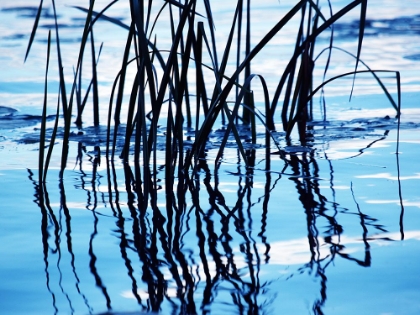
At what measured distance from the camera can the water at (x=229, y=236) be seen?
46.9 inches

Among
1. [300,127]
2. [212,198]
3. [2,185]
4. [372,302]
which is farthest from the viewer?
[300,127]

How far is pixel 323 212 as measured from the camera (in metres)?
1.66

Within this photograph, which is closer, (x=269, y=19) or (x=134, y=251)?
(x=134, y=251)

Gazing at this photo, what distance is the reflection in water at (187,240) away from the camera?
120 centimetres

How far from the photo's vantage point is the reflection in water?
1.20 m

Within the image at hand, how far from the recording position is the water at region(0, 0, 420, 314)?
1192 mm

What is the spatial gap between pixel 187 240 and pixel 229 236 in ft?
0.29

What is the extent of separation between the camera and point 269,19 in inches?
258

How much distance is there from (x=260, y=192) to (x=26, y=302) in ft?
2.65

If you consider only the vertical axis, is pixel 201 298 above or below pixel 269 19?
below

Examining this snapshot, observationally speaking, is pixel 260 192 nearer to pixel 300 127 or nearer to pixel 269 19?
pixel 300 127

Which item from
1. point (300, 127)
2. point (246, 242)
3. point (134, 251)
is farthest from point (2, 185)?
point (300, 127)

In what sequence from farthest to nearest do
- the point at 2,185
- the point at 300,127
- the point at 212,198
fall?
1. the point at 300,127
2. the point at 2,185
3. the point at 212,198

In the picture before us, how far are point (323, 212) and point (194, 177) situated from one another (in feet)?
1.56
